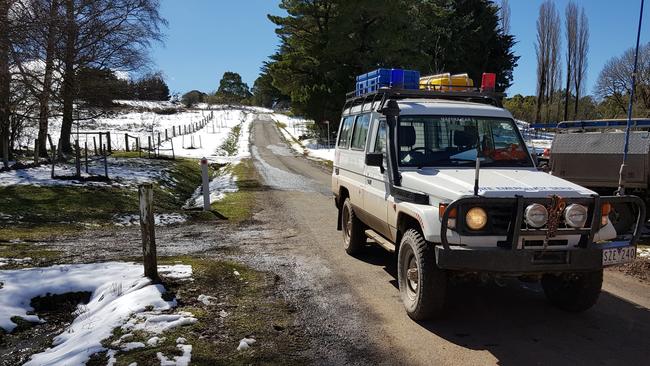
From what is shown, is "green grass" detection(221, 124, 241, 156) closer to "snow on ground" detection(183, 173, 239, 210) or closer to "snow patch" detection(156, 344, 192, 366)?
"snow on ground" detection(183, 173, 239, 210)

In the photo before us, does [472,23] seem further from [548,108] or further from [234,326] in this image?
[234,326]

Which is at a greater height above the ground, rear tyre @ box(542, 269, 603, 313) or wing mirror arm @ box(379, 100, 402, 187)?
wing mirror arm @ box(379, 100, 402, 187)

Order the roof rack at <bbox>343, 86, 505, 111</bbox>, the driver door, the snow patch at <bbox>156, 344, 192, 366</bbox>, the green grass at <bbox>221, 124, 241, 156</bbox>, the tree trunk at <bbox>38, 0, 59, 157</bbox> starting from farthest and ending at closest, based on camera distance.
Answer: the green grass at <bbox>221, 124, 241, 156</bbox>
the tree trunk at <bbox>38, 0, 59, 157</bbox>
the roof rack at <bbox>343, 86, 505, 111</bbox>
the driver door
the snow patch at <bbox>156, 344, 192, 366</bbox>

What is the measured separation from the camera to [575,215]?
444cm

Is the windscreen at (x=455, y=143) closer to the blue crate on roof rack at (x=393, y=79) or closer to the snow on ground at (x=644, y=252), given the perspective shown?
the blue crate on roof rack at (x=393, y=79)

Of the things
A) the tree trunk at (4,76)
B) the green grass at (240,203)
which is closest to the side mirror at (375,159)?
the tree trunk at (4,76)

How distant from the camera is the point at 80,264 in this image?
22.0 feet

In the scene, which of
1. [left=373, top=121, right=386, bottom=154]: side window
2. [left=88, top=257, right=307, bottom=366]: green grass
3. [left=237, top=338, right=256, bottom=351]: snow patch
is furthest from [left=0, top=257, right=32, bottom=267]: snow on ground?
[left=373, top=121, right=386, bottom=154]: side window

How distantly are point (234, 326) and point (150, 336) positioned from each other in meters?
0.77

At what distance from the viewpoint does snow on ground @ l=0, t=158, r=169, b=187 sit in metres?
14.6

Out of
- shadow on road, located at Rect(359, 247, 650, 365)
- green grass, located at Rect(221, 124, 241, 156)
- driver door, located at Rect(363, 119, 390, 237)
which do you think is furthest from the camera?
green grass, located at Rect(221, 124, 241, 156)

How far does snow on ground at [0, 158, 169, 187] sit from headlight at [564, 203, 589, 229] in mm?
13643

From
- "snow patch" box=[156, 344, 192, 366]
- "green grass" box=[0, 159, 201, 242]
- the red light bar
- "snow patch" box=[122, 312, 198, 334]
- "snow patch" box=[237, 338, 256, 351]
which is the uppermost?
the red light bar

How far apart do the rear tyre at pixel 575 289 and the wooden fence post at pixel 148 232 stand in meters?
4.22
